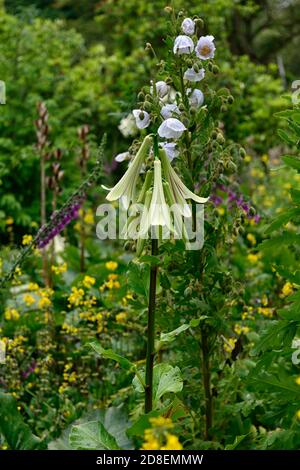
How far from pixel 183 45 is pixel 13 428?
1.58m

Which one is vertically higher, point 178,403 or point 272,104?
point 272,104

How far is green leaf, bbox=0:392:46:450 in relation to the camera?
2789mm

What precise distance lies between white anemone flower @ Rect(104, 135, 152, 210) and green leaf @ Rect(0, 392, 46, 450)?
3.58ft

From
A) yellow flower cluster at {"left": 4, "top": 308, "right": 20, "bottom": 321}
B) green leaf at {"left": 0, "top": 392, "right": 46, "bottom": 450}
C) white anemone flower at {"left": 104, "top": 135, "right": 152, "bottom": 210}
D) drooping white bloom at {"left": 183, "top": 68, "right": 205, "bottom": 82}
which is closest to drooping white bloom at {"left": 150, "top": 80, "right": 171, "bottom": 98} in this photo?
drooping white bloom at {"left": 183, "top": 68, "right": 205, "bottom": 82}

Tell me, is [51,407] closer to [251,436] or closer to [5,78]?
[251,436]

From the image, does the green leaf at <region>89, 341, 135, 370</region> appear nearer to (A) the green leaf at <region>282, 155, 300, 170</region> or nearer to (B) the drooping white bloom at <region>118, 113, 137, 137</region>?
(A) the green leaf at <region>282, 155, 300, 170</region>

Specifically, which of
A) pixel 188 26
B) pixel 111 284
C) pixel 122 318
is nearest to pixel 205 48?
pixel 188 26

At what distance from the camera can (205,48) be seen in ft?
8.38

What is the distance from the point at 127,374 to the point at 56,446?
713 millimetres

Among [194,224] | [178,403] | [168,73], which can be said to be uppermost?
[168,73]

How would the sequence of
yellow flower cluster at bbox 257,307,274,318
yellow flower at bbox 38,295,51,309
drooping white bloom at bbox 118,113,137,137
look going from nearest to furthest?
yellow flower cluster at bbox 257,307,274,318 → yellow flower at bbox 38,295,51,309 → drooping white bloom at bbox 118,113,137,137

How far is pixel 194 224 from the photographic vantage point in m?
2.65

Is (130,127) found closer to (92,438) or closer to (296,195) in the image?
(296,195)

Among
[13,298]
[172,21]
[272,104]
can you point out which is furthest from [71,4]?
[172,21]
